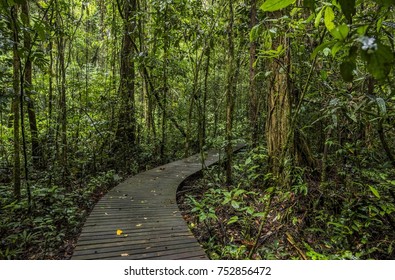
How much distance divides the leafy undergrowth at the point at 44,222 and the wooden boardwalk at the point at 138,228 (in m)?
0.50

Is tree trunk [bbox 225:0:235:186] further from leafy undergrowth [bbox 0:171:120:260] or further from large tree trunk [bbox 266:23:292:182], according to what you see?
leafy undergrowth [bbox 0:171:120:260]

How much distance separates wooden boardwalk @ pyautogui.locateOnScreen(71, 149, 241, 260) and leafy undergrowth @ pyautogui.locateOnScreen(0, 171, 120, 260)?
50 cm

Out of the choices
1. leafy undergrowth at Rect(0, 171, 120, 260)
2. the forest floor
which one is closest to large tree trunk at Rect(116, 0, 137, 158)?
leafy undergrowth at Rect(0, 171, 120, 260)

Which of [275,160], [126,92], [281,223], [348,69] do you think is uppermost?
[126,92]

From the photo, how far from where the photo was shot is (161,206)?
13.8 feet

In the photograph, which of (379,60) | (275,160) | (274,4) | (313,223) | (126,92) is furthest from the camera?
(126,92)

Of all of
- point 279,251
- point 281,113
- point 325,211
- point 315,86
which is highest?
point 315,86

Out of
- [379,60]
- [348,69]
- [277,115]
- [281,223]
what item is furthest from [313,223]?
[379,60]

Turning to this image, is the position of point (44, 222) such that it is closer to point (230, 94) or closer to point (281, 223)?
point (281, 223)

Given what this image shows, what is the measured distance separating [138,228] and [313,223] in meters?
2.57

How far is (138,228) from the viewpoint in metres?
3.35

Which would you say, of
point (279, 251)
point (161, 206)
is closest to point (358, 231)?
point (279, 251)
